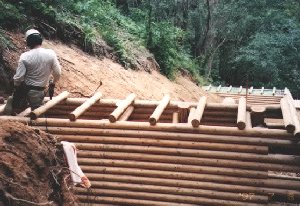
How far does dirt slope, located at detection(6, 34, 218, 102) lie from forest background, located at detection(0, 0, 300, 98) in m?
0.50

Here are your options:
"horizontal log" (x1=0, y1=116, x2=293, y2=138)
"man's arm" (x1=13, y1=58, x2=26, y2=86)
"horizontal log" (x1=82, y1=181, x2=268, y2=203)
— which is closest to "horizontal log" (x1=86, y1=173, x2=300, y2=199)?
"horizontal log" (x1=82, y1=181, x2=268, y2=203)

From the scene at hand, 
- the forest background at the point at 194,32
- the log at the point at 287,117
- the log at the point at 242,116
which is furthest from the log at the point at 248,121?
the forest background at the point at 194,32

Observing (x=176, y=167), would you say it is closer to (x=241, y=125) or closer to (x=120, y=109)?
(x=241, y=125)

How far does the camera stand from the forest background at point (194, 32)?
1045 centimetres

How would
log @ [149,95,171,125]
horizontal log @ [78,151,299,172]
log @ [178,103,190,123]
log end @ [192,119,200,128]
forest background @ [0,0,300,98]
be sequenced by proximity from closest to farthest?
horizontal log @ [78,151,299,172] < log end @ [192,119,200,128] < log @ [149,95,171,125] < log @ [178,103,190,123] < forest background @ [0,0,300,98]

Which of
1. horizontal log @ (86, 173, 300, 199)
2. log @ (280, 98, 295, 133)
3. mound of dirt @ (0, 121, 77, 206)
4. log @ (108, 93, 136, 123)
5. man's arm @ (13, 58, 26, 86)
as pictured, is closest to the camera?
mound of dirt @ (0, 121, 77, 206)

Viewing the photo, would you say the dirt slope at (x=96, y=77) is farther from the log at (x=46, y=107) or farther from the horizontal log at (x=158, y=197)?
the horizontal log at (x=158, y=197)

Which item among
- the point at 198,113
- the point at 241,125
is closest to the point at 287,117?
the point at 241,125

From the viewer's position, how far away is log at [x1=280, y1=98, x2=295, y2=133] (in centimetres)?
461

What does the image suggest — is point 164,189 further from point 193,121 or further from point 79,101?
point 79,101

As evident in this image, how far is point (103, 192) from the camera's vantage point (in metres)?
4.73

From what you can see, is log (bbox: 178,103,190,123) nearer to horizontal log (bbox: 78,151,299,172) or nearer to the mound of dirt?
horizontal log (bbox: 78,151,299,172)

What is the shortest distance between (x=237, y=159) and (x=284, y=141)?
590mm

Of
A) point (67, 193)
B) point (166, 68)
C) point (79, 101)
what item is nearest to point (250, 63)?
point (166, 68)
